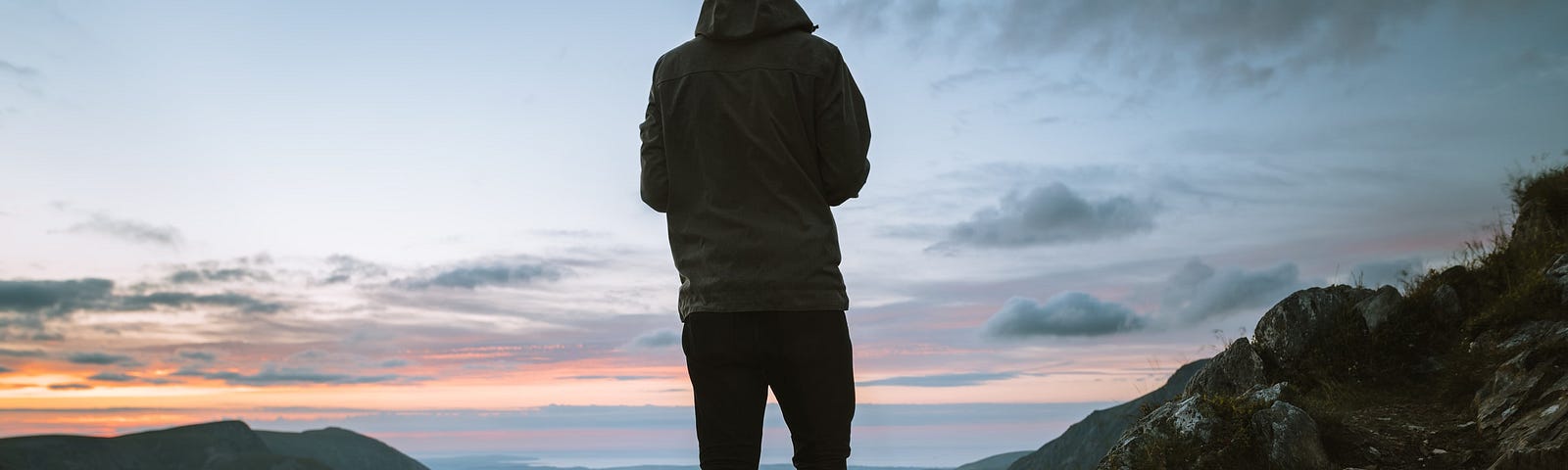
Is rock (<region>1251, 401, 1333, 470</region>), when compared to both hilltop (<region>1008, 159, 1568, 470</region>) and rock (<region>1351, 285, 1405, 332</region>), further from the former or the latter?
rock (<region>1351, 285, 1405, 332</region>)

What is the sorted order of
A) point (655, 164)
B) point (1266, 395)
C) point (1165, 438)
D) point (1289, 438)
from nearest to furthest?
→ point (655, 164), point (1289, 438), point (1165, 438), point (1266, 395)

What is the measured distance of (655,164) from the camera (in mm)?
4379

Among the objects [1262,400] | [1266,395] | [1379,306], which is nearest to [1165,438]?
[1262,400]

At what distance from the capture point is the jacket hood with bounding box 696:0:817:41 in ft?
13.7

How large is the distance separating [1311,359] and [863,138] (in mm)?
9715

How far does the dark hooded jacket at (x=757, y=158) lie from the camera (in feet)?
13.0

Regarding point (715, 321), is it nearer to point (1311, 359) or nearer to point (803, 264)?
point (803, 264)

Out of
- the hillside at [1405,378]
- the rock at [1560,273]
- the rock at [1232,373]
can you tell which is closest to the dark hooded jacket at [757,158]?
the hillside at [1405,378]

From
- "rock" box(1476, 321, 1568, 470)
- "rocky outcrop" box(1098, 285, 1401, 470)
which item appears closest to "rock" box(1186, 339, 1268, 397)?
"rocky outcrop" box(1098, 285, 1401, 470)

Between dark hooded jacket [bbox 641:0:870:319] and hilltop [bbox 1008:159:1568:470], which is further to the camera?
hilltop [bbox 1008:159:1568:470]

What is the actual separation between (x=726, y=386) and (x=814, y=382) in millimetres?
358

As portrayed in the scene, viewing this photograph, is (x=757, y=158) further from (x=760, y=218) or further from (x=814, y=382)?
(x=814, y=382)

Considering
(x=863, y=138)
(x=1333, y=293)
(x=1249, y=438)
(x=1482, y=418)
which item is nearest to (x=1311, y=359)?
(x=1333, y=293)

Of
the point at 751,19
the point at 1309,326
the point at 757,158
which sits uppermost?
the point at 751,19
